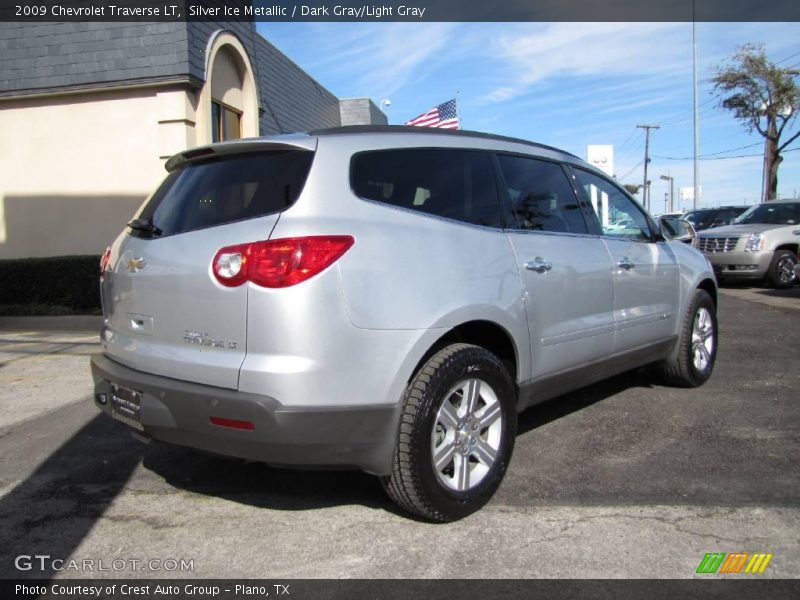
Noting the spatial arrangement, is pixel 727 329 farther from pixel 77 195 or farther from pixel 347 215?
pixel 77 195

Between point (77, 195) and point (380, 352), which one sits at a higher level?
point (77, 195)

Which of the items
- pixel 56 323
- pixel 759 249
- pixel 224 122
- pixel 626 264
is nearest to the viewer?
pixel 626 264

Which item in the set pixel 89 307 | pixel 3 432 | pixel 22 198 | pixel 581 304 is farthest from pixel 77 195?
pixel 581 304

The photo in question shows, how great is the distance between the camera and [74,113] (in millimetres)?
10461

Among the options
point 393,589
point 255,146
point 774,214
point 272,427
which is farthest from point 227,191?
point 774,214

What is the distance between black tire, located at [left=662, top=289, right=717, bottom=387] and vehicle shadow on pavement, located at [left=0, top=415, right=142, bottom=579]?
13.2ft

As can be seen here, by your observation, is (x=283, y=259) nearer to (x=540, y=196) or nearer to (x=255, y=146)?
(x=255, y=146)

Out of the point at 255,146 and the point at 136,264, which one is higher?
the point at 255,146

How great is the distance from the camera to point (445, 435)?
3.06 metres

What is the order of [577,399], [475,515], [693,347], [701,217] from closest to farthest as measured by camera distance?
[475,515]
[577,399]
[693,347]
[701,217]

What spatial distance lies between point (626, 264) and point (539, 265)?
1137mm

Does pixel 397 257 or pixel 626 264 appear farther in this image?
pixel 626 264

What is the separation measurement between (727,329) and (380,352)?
7.09 m

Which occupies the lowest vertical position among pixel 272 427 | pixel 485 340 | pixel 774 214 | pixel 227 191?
pixel 272 427
